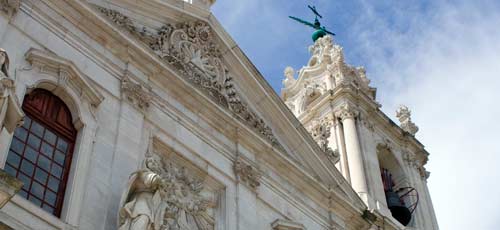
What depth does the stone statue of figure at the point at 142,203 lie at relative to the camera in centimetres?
1245

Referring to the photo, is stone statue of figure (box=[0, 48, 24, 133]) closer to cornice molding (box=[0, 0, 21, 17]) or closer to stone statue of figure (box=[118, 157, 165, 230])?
stone statue of figure (box=[118, 157, 165, 230])

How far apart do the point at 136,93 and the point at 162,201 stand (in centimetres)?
260

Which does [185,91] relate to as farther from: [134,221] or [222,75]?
[134,221]

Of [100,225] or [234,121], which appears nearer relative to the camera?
[100,225]

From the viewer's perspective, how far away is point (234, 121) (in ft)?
56.7

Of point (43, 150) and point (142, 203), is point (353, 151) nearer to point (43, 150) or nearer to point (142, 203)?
point (142, 203)

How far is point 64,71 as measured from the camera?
554 inches

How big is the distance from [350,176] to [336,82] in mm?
4153

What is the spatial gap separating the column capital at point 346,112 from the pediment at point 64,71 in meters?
11.5

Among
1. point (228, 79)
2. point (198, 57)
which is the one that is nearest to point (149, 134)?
point (198, 57)

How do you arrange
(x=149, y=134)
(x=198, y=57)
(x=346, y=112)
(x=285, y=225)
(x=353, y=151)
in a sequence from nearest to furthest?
(x=149, y=134), (x=285, y=225), (x=198, y=57), (x=353, y=151), (x=346, y=112)

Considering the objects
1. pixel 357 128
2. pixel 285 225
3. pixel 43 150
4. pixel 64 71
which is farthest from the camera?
pixel 357 128

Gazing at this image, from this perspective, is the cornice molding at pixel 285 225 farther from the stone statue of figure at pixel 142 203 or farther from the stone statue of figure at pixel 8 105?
the stone statue of figure at pixel 8 105

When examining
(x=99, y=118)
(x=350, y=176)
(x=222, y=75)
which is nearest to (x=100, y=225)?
(x=99, y=118)
